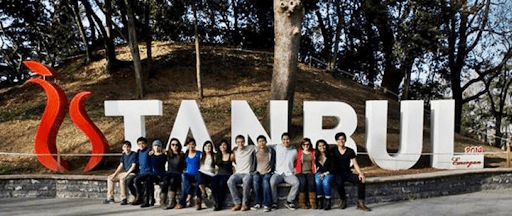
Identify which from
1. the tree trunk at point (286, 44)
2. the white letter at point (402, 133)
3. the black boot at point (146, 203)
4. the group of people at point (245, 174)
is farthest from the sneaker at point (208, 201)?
the tree trunk at point (286, 44)

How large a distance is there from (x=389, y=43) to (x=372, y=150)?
1107 centimetres

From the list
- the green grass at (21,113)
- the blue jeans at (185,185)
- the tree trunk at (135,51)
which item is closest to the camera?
the blue jeans at (185,185)

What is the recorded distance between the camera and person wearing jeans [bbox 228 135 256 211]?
6.96m

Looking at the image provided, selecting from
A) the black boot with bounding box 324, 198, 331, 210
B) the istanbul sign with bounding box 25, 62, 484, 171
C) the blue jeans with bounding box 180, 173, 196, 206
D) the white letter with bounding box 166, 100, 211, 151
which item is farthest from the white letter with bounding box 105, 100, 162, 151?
the black boot with bounding box 324, 198, 331, 210

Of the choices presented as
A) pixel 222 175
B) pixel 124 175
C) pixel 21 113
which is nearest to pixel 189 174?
pixel 222 175

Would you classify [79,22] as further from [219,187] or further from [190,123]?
[219,187]

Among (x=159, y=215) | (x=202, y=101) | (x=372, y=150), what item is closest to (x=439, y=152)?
(x=372, y=150)

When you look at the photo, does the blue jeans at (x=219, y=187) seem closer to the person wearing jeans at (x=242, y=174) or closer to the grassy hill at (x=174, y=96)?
the person wearing jeans at (x=242, y=174)

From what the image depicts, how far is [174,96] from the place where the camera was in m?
14.6

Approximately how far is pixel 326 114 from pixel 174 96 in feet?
23.6

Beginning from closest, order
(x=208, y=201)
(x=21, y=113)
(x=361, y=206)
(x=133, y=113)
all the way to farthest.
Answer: (x=361, y=206) → (x=208, y=201) → (x=133, y=113) → (x=21, y=113)

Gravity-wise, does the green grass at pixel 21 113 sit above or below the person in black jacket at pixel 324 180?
above

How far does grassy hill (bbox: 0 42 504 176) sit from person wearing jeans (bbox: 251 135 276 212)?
8.53ft

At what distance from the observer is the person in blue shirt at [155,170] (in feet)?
24.1
